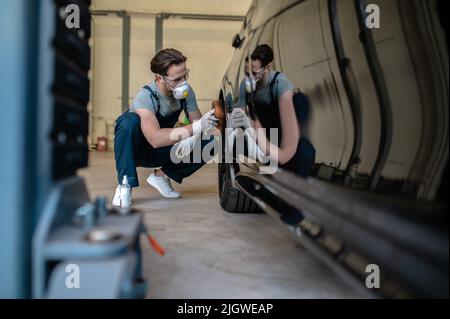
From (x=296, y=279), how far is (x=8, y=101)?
82cm

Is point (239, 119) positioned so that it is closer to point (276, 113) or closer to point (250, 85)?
point (250, 85)

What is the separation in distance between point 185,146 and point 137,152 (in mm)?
306

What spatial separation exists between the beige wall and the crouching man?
483 centimetres

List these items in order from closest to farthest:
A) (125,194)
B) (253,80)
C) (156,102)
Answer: (253,80) → (125,194) → (156,102)

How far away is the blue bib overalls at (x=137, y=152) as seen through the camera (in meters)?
2.13

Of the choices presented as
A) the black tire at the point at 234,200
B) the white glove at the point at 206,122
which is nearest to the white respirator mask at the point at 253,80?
the black tire at the point at 234,200

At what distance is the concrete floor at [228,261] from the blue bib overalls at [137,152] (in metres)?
0.30

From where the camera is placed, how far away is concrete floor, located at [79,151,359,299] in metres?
0.98

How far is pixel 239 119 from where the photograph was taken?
1.54m

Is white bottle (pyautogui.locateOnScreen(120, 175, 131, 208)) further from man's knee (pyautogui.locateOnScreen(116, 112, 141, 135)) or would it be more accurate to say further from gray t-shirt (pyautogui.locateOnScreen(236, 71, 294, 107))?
gray t-shirt (pyautogui.locateOnScreen(236, 71, 294, 107))

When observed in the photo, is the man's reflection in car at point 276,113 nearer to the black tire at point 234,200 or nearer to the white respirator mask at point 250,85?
the white respirator mask at point 250,85

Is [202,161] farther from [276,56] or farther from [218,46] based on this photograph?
[218,46]

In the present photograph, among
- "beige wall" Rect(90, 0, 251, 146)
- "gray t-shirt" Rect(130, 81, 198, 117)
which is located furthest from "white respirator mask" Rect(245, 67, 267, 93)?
"beige wall" Rect(90, 0, 251, 146)

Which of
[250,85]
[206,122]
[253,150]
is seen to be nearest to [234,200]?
[206,122]
